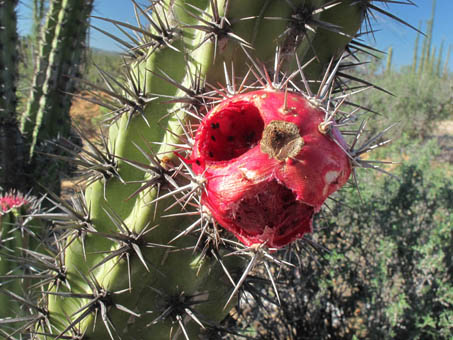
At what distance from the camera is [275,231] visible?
961 millimetres

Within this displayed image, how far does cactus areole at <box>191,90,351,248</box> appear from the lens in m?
0.82

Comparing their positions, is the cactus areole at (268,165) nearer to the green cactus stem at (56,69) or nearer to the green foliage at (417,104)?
the green cactus stem at (56,69)

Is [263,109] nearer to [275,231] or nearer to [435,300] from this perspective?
[275,231]

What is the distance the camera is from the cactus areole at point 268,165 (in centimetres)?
82

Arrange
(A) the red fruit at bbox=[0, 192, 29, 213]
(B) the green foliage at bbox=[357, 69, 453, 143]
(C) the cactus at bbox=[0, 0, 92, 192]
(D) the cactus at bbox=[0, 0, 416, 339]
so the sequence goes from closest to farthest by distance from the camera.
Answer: (D) the cactus at bbox=[0, 0, 416, 339], (A) the red fruit at bbox=[0, 192, 29, 213], (C) the cactus at bbox=[0, 0, 92, 192], (B) the green foliage at bbox=[357, 69, 453, 143]

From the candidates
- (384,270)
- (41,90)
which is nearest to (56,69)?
(41,90)

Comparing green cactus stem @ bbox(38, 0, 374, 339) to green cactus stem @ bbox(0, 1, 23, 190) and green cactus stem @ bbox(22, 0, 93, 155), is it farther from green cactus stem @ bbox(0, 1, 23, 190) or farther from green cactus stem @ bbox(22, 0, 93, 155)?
green cactus stem @ bbox(22, 0, 93, 155)

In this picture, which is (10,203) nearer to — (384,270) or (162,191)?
(162,191)

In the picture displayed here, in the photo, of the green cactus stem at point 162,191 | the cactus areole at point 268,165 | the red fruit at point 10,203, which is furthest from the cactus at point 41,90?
the cactus areole at point 268,165

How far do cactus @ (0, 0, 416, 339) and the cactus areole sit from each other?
3.2 inches

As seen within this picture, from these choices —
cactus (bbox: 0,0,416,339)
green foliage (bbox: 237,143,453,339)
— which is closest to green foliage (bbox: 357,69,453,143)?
green foliage (bbox: 237,143,453,339)

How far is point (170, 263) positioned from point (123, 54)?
2.94 ft

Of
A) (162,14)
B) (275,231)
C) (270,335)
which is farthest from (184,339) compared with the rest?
(270,335)

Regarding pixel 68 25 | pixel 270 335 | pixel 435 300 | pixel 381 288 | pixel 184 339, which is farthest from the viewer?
pixel 68 25
